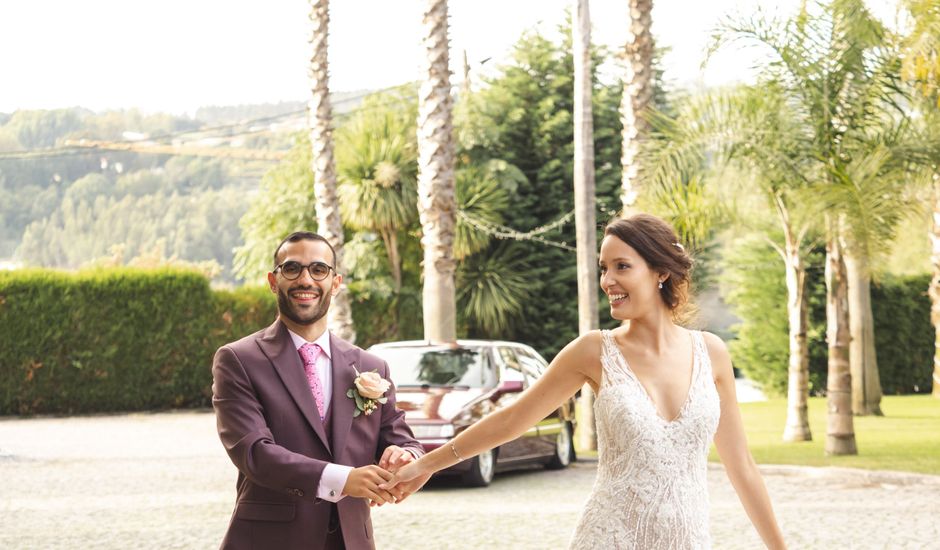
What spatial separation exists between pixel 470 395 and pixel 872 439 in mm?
8131

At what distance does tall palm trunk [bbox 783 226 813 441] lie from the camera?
19234 millimetres

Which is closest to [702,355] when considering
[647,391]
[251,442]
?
[647,391]

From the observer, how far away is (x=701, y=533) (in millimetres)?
4574

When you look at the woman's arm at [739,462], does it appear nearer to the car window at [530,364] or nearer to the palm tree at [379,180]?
the car window at [530,364]

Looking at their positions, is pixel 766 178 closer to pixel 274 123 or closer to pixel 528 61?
pixel 528 61

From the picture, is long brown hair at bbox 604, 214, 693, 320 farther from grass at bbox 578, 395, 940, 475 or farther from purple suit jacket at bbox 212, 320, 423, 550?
grass at bbox 578, 395, 940, 475

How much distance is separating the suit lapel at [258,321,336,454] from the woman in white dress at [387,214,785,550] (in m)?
0.38

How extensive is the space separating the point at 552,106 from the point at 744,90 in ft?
→ 68.4

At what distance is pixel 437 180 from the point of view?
2167 centimetres

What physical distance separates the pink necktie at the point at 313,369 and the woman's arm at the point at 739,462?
138 cm

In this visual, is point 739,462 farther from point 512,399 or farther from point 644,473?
point 512,399

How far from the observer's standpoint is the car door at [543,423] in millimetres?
17078

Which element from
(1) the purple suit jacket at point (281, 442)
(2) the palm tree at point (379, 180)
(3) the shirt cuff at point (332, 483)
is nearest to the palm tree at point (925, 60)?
(1) the purple suit jacket at point (281, 442)

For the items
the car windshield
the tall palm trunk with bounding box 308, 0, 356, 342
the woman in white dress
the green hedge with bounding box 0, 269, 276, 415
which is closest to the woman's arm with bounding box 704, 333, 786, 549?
the woman in white dress
